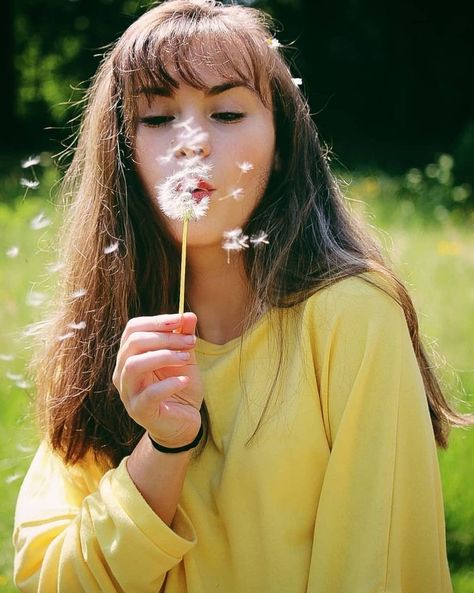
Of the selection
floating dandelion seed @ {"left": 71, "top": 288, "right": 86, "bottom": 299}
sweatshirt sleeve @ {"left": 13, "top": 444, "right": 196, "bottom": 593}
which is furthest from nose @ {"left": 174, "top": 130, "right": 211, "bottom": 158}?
sweatshirt sleeve @ {"left": 13, "top": 444, "right": 196, "bottom": 593}

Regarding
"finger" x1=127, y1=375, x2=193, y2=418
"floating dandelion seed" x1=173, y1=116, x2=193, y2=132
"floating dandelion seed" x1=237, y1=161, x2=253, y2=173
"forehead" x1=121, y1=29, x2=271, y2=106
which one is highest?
"forehead" x1=121, y1=29, x2=271, y2=106

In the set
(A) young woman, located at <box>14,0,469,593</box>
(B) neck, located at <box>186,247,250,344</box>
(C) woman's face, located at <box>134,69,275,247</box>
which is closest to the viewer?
(A) young woman, located at <box>14,0,469,593</box>

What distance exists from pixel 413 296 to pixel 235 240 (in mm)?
1767

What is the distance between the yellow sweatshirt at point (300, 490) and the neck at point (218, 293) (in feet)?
0.28

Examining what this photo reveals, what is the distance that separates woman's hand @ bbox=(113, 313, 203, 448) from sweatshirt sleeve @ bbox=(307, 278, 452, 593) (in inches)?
10.7

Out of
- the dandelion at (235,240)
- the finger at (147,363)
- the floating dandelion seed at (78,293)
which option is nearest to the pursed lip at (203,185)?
the dandelion at (235,240)

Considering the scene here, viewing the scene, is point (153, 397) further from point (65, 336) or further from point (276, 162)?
point (276, 162)

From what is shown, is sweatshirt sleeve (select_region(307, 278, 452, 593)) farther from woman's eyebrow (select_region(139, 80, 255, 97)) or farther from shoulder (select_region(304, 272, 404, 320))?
woman's eyebrow (select_region(139, 80, 255, 97))

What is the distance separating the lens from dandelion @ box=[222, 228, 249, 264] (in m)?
1.95

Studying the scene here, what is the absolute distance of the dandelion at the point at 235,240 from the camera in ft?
6.39

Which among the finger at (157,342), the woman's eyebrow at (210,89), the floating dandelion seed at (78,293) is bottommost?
the finger at (157,342)

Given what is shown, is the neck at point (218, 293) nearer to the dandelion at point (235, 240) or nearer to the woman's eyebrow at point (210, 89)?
the dandelion at point (235, 240)

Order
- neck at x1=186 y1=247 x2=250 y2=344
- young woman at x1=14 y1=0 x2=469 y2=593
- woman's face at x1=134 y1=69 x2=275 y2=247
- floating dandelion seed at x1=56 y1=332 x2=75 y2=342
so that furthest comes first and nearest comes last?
floating dandelion seed at x1=56 y1=332 x2=75 y2=342 < neck at x1=186 y1=247 x2=250 y2=344 < woman's face at x1=134 y1=69 x2=275 y2=247 < young woman at x1=14 y1=0 x2=469 y2=593

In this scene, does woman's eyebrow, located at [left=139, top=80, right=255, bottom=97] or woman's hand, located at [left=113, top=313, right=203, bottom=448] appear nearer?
woman's hand, located at [left=113, top=313, right=203, bottom=448]
